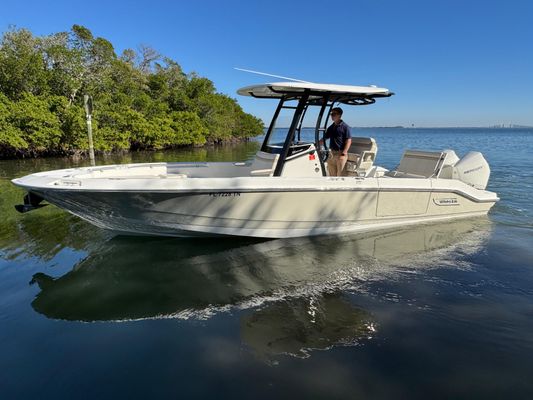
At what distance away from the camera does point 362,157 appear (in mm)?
7164

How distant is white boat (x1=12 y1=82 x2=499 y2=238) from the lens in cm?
521

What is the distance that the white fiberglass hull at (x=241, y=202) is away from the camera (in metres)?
5.12

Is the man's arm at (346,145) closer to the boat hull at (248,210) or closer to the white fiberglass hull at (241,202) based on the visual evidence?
the white fiberglass hull at (241,202)

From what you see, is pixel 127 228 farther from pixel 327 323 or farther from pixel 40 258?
pixel 327 323

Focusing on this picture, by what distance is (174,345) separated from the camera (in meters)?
3.40

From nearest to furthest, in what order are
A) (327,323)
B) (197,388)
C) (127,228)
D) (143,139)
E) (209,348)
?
(197,388), (209,348), (327,323), (127,228), (143,139)

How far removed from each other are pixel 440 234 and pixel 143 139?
25226 mm

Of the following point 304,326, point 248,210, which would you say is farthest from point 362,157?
point 304,326

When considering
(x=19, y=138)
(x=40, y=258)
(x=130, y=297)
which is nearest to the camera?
(x=130, y=297)

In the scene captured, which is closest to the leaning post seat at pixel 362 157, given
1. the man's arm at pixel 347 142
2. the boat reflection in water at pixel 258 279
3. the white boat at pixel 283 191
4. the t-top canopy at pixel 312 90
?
the white boat at pixel 283 191

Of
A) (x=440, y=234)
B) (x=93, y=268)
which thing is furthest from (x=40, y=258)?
(x=440, y=234)

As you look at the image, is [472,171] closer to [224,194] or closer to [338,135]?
[338,135]

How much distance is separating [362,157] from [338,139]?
789mm

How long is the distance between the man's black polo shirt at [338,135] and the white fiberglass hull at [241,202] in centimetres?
90
